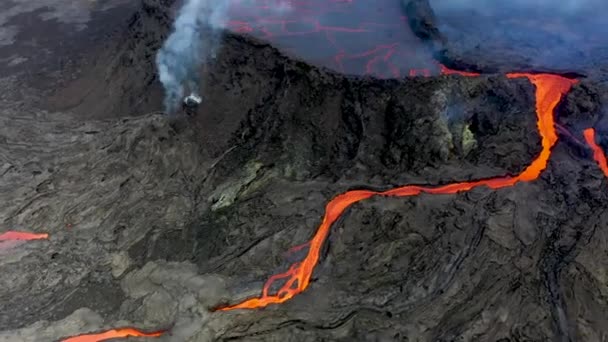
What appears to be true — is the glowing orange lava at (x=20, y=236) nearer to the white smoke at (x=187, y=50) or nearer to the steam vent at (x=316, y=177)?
the steam vent at (x=316, y=177)

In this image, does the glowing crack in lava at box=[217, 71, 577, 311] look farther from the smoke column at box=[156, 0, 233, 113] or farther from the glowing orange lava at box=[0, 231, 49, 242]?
the smoke column at box=[156, 0, 233, 113]

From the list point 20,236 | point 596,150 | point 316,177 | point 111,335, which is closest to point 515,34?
point 596,150

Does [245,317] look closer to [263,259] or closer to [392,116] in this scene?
[263,259]

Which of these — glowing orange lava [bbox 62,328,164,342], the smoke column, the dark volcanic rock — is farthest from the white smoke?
glowing orange lava [bbox 62,328,164,342]

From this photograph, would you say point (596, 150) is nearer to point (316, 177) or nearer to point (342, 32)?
point (316, 177)

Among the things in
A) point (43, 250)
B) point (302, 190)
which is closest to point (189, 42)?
Result: point (302, 190)

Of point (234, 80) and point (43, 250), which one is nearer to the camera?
point (43, 250)
